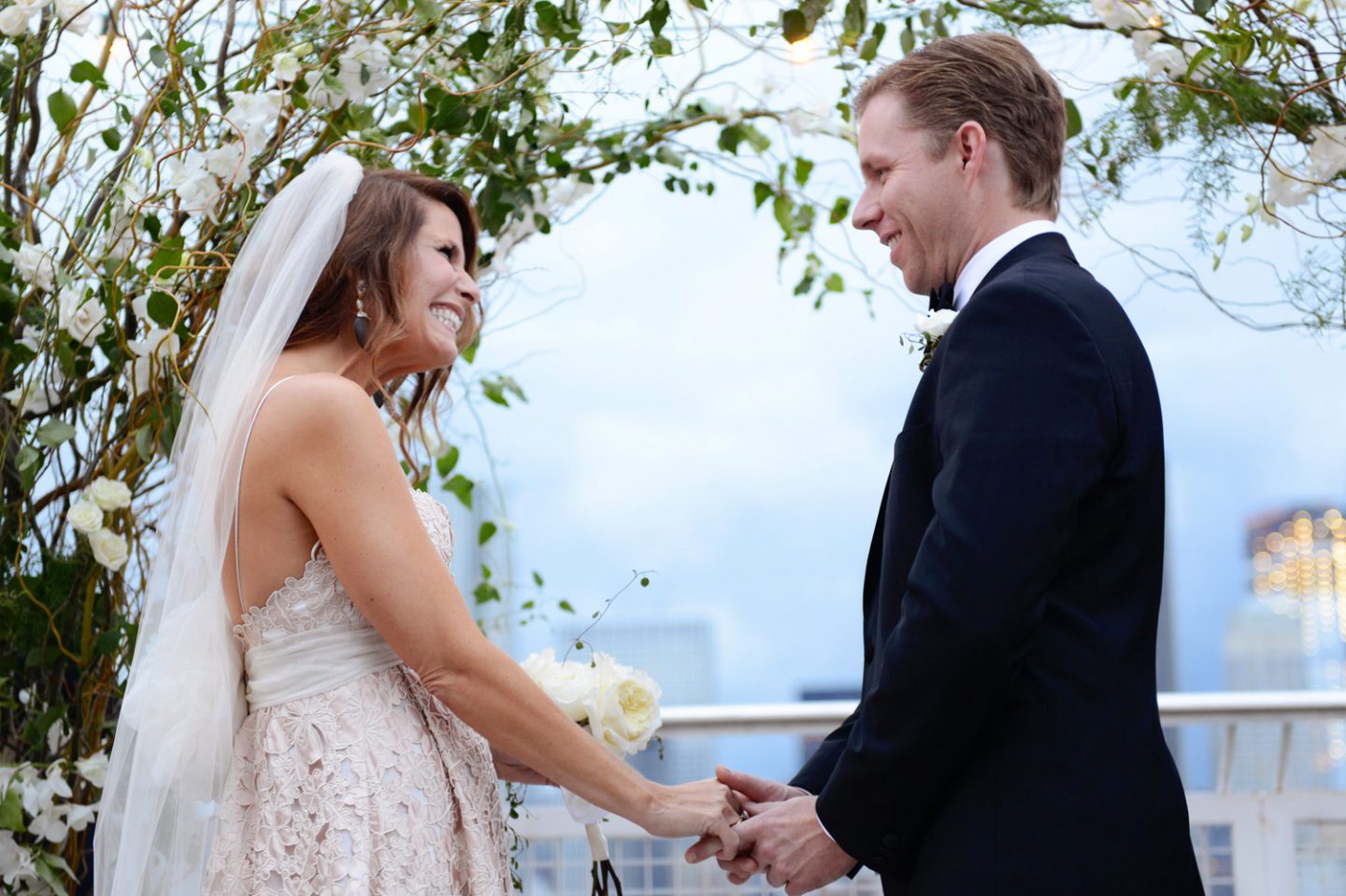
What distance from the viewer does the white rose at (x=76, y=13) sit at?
2.01 m

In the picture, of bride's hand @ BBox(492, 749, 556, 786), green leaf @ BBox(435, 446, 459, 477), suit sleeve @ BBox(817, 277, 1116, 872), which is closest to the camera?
suit sleeve @ BBox(817, 277, 1116, 872)

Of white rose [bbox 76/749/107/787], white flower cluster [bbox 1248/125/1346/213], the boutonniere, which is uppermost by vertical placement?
white flower cluster [bbox 1248/125/1346/213]

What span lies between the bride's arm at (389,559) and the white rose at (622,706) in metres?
0.20

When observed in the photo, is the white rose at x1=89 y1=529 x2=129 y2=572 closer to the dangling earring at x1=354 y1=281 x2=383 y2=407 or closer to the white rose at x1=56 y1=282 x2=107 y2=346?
the white rose at x1=56 y1=282 x2=107 y2=346

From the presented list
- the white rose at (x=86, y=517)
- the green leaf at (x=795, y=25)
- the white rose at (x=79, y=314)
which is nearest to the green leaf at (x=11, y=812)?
the white rose at (x=86, y=517)

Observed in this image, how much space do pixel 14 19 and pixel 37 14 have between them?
4cm

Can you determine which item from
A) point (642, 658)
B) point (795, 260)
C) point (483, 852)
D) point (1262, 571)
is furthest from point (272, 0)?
point (1262, 571)

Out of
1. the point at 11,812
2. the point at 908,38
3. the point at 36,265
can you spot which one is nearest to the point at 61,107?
the point at 36,265

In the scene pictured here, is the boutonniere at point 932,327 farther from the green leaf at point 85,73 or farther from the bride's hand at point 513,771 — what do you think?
the green leaf at point 85,73

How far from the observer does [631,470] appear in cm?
354

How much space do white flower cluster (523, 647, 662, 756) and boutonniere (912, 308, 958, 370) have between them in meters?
0.64

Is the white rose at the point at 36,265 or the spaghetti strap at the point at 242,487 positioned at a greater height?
the white rose at the point at 36,265

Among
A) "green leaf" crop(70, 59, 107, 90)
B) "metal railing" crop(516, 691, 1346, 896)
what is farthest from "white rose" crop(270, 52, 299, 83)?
"metal railing" crop(516, 691, 1346, 896)

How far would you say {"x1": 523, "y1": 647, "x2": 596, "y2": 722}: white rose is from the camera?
1.82 m
